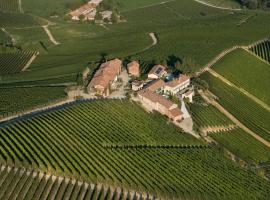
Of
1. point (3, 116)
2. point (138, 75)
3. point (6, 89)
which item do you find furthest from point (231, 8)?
point (3, 116)

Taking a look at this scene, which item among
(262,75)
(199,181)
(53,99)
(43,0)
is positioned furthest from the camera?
(43,0)

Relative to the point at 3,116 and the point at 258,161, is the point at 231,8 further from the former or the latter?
the point at 3,116

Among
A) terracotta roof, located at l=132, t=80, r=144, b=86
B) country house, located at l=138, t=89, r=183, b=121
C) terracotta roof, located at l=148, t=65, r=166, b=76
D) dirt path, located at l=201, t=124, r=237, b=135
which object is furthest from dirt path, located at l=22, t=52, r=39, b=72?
dirt path, located at l=201, t=124, r=237, b=135

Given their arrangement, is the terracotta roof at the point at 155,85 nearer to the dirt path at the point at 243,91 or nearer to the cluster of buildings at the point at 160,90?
the cluster of buildings at the point at 160,90

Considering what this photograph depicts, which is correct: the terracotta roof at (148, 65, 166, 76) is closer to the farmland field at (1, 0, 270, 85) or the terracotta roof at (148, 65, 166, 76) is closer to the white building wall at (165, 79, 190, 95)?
the white building wall at (165, 79, 190, 95)

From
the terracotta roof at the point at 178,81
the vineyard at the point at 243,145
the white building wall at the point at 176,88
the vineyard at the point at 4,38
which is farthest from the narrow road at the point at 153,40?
the vineyard at the point at 243,145

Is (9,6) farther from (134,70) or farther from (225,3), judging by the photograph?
(134,70)
